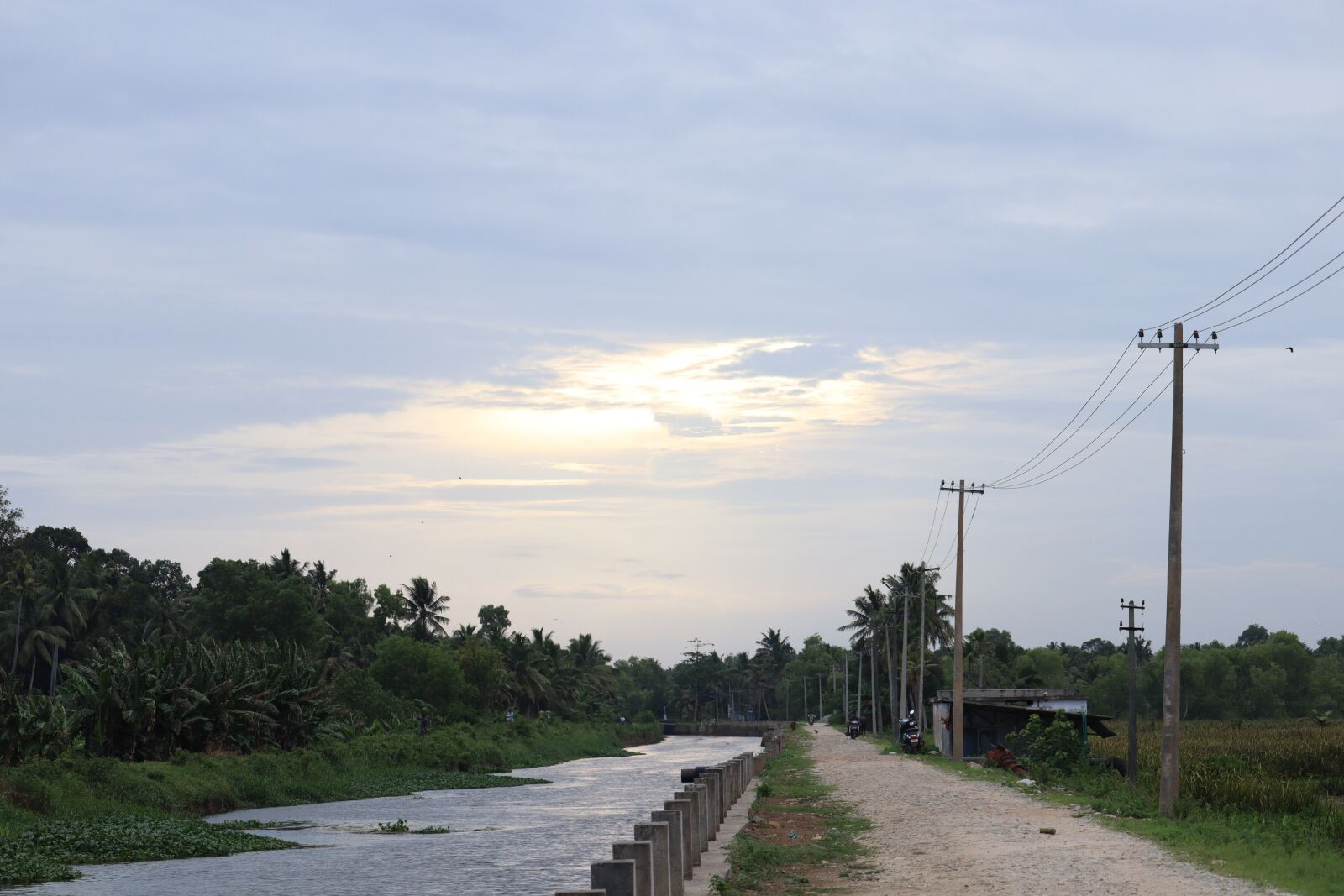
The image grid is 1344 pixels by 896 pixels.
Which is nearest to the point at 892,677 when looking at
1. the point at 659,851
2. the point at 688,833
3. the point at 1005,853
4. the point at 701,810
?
the point at 1005,853

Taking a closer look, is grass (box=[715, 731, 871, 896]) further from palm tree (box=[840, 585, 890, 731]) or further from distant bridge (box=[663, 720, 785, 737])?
distant bridge (box=[663, 720, 785, 737])

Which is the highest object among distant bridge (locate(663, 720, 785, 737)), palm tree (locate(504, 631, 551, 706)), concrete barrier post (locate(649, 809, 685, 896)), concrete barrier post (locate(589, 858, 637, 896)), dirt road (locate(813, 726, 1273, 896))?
concrete barrier post (locate(589, 858, 637, 896))

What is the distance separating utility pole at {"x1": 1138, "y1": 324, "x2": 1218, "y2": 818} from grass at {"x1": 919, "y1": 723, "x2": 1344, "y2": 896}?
609 mm

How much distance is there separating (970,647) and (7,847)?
106663 millimetres

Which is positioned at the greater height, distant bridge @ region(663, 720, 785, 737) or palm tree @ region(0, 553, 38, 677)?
palm tree @ region(0, 553, 38, 677)

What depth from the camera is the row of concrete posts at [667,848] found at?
11.4m

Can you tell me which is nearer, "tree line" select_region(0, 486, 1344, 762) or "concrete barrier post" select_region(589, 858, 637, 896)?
"concrete barrier post" select_region(589, 858, 637, 896)

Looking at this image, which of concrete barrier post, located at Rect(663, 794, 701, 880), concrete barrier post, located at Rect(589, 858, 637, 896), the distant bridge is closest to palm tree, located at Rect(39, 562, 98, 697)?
concrete barrier post, located at Rect(663, 794, 701, 880)

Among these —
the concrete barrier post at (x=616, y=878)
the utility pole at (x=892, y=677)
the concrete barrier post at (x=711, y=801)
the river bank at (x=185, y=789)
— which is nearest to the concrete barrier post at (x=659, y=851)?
the concrete barrier post at (x=616, y=878)

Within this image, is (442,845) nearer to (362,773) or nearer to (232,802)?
A: (232,802)

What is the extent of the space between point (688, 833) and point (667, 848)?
4.16 meters

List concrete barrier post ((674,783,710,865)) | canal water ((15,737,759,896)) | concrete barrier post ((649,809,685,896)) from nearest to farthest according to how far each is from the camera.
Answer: concrete barrier post ((649,809,685,896))
concrete barrier post ((674,783,710,865))
canal water ((15,737,759,896))

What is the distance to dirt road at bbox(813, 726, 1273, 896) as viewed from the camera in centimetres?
1669

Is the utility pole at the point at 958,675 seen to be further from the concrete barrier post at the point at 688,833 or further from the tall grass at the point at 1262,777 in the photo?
the concrete barrier post at the point at 688,833
